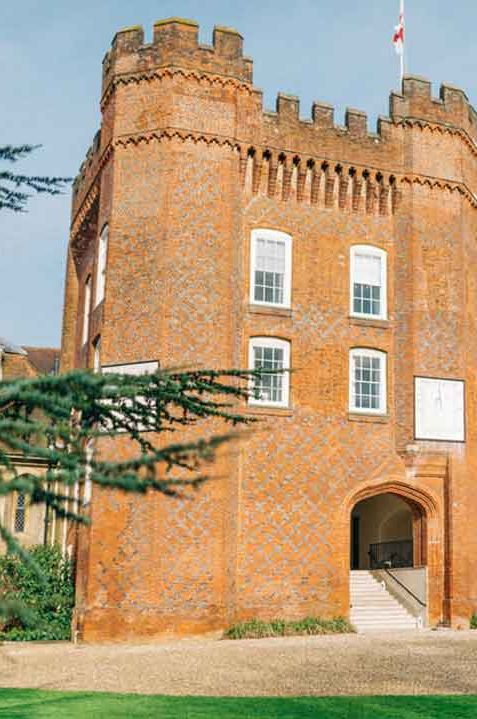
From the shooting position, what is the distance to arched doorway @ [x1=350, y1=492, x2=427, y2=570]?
1110 inches

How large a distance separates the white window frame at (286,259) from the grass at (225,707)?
12283 mm

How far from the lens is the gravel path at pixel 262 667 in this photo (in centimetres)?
1398

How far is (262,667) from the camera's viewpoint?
51.4 feet

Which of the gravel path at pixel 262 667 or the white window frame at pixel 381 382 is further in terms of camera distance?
the white window frame at pixel 381 382

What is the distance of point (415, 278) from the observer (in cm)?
2473

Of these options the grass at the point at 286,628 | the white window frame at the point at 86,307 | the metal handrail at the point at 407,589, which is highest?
the white window frame at the point at 86,307

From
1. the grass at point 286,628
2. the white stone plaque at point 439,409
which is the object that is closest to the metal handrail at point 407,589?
the grass at point 286,628

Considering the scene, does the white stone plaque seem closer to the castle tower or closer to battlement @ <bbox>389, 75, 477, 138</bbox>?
the castle tower

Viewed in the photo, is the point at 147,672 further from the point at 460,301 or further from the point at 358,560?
the point at 358,560

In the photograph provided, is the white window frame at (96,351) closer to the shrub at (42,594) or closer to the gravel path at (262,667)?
the shrub at (42,594)

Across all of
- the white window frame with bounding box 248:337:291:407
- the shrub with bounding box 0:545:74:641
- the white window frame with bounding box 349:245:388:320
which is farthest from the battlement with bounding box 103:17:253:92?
the shrub with bounding box 0:545:74:641

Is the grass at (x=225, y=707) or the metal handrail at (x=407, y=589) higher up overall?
the metal handrail at (x=407, y=589)

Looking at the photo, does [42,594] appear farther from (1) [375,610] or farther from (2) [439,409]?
(2) [439,409]

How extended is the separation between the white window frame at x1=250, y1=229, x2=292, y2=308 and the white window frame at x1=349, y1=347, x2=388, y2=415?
6.86 feet
